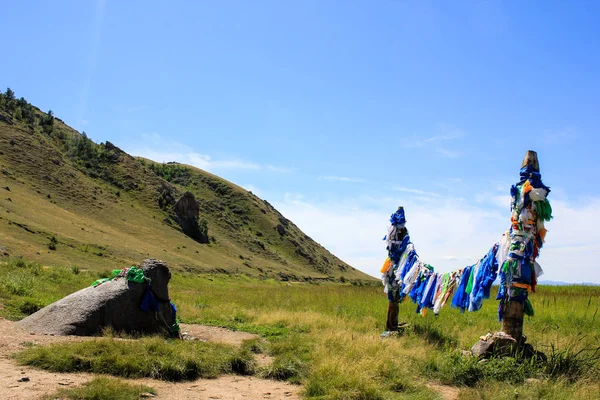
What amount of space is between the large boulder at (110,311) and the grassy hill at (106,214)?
818 inches

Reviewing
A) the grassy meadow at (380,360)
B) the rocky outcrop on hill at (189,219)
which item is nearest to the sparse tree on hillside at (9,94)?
the rocky outcrop on hill at (189,219)

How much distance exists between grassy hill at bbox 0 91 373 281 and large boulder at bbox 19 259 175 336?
2078 centimetres

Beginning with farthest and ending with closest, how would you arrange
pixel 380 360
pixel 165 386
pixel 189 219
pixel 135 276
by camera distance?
pixel 189 219 < pixel 135 276 < pixel 380 360 < pixel 165 386

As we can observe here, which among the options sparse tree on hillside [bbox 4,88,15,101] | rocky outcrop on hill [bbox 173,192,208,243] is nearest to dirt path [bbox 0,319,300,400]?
rocky outcrop on hill [bbox 173,192,208,243]

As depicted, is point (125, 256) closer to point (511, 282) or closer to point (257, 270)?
point (257, 270)

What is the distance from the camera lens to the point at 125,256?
43.1 meters

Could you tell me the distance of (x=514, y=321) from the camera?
8172 mm

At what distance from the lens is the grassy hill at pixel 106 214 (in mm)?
39031

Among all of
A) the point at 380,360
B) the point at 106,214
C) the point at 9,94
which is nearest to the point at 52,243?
the point at 106,214

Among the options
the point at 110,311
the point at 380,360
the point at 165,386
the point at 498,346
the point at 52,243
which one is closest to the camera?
the point at 165,386

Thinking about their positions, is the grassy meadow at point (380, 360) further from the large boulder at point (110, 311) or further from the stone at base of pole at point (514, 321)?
the large boulder at point (110, 311)

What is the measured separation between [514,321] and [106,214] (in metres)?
60.8

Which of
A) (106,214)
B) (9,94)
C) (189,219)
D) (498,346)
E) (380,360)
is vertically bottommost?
(380,360)

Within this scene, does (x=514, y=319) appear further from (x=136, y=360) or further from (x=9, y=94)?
(x=9, y=94)
